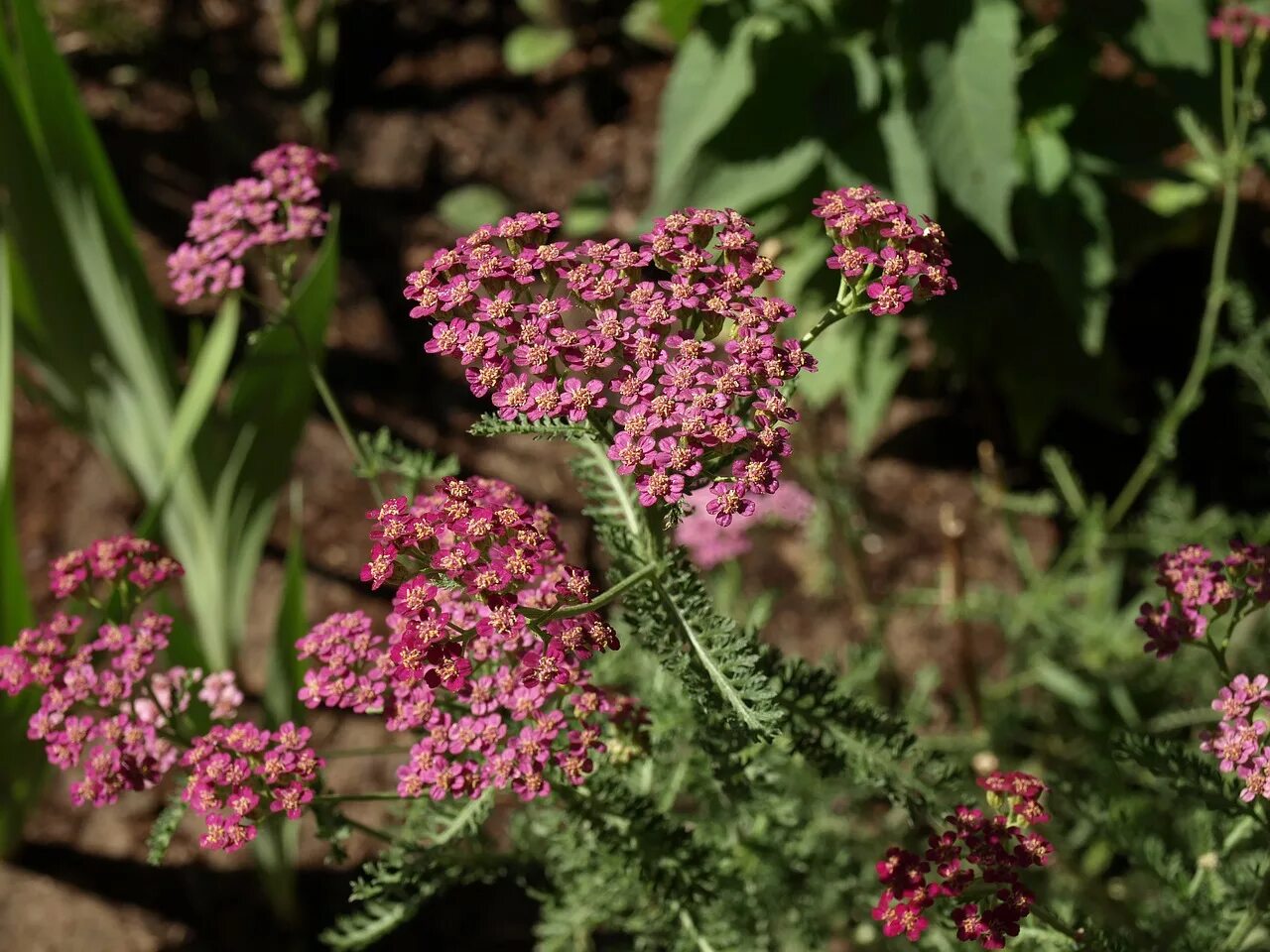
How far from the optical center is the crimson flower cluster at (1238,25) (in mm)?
1708

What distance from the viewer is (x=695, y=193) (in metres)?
2.30

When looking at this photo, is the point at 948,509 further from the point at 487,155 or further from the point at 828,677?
the point at 487,155

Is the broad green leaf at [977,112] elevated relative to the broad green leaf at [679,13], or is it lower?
lower

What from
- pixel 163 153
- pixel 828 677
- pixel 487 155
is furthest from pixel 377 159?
pixel 828 677

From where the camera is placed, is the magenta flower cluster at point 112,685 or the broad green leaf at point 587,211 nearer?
the magenta flower cluster at point 112,685

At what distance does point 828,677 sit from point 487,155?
249 centimetres

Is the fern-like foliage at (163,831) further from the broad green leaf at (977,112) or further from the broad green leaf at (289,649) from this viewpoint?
the broad green leaf at (977,112)

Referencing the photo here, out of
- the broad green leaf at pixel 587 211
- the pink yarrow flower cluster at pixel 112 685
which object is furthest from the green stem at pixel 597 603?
the broad green leaf at pixel 587 211

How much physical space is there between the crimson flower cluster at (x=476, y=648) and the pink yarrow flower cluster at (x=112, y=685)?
0.17m

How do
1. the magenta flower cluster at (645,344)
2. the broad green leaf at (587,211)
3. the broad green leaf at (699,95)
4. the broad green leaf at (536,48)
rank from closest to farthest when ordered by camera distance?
the magenta flower cluster at (645,344), the broad green leaf at (699,95), the broad green leaf at (587,211), the broad green leaf at (536,48)

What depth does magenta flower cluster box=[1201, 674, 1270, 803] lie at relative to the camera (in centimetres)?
102

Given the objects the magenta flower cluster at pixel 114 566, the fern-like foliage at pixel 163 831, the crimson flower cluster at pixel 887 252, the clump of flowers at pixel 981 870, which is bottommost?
the fern-like foliage at pixel 163 831

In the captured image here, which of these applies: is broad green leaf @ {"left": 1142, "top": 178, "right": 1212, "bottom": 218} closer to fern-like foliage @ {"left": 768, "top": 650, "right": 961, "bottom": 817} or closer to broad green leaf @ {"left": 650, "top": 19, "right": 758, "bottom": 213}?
broad green leaf @ {"left": 650, "top": 19, "right": 758, "bottom": 213}

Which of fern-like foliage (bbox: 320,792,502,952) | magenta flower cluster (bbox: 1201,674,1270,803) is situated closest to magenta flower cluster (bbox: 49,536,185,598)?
fern-like foliage (bbox: 320,792,502,952)
